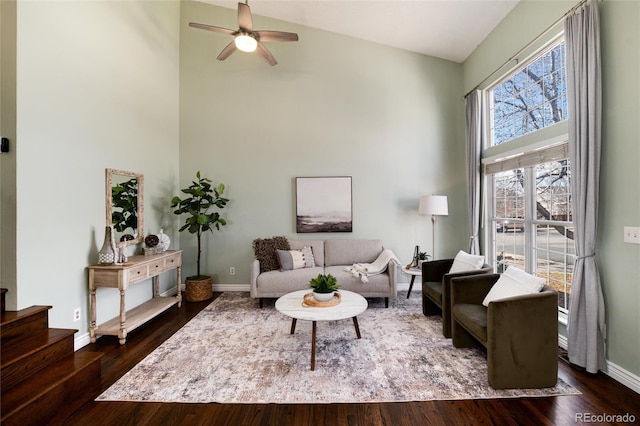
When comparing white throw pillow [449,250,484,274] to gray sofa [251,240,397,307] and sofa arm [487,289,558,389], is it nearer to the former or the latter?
gray sofa [251,240,397,307]

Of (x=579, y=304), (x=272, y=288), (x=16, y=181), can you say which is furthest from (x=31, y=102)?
(x=579, y=304)

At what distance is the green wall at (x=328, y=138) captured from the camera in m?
4.46

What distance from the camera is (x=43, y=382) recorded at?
1.80 metres

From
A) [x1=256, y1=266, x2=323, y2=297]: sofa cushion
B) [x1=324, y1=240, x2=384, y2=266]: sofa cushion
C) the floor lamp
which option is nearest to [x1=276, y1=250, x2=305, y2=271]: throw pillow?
[x1=256, y1=266, x2=323, y2=297]: sofa cushion

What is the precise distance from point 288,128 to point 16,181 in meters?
3.22

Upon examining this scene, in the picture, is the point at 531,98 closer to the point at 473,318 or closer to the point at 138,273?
the point at 473,318

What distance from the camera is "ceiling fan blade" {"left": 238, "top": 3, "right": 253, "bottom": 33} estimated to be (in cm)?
264

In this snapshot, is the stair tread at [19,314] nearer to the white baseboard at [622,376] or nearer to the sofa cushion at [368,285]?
the sofa cushion at [368,285]

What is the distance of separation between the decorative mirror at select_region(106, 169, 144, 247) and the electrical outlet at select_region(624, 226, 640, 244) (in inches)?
178

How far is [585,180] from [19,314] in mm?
4579

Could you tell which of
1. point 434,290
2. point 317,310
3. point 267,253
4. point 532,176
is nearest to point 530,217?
point 532,176

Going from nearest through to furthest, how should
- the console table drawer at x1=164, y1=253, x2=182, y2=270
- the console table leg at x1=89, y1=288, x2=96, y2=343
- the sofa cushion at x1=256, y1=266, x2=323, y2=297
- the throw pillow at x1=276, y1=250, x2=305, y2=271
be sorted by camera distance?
the console table leg at x1=89, y1=288, x2=96, y2=343
the console table drawer at x1=164, y1=253, x2=182, y2=270
the sofa cushion at x1=256, y1=266, x2=323, y2=297
the throw pillow at x1=276, y1=250, x2=305, y2=271

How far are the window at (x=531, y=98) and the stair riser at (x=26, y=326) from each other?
4919 mm

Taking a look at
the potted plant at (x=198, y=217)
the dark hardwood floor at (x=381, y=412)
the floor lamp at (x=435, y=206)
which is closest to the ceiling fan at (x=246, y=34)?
the potted plant at (x=198, y=217)
